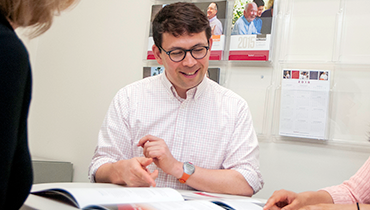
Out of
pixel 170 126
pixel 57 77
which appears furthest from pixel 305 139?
pixel 57 77

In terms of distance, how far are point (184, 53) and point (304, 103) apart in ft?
2.59

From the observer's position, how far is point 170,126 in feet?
4.93

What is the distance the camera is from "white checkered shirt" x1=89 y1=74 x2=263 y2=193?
4.61ft

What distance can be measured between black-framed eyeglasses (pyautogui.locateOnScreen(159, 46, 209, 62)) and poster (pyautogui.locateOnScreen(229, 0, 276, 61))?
0.55 meters

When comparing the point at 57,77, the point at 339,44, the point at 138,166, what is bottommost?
the point at 138,166

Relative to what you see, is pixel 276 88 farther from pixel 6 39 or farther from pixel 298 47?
pixel 6 39

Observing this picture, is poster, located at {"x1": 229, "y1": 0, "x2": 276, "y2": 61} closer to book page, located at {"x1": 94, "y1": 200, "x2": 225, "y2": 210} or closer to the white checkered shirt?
the white checkered shirt

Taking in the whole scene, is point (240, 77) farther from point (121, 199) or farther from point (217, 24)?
point (121, 199)

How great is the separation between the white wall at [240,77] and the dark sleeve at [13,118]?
149 centimetres

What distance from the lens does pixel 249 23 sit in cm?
196

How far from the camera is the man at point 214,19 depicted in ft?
6.69

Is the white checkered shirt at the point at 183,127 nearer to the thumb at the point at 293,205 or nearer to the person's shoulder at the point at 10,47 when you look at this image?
the thumb at the point at 293,205

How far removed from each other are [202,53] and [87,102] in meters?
1.27

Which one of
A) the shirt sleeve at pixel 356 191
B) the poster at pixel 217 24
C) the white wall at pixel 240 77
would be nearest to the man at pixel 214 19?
the poster at pixel 217 24
